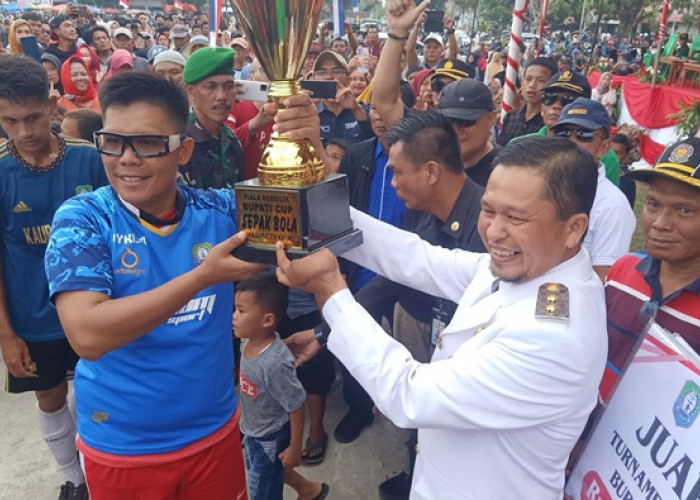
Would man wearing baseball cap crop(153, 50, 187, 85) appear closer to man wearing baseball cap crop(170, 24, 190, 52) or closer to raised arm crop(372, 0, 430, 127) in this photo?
raised arm crop(372, 0, 430, 127)

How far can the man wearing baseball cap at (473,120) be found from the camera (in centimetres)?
329

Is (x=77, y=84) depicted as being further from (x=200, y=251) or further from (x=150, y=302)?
(x=150, y=302)

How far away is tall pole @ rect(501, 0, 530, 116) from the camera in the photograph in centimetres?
577

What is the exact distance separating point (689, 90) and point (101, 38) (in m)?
10.1

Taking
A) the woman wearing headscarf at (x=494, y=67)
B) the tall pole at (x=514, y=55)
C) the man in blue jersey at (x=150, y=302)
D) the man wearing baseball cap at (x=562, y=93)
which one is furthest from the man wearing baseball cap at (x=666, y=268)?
the woman wearing headscarf at (x=494, y=67)

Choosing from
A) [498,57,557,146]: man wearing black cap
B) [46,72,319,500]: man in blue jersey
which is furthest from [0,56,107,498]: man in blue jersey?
[498,57,557,146]: man wearing black cap

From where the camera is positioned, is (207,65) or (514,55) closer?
(207,65)

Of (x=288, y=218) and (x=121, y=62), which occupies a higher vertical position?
(x=288, y=218)

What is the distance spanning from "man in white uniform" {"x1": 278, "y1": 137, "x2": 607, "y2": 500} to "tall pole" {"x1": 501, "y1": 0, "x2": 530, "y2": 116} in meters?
4.57

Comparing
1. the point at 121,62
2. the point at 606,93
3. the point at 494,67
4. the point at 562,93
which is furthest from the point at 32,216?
the point at 606,93

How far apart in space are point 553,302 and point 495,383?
0.83 ft

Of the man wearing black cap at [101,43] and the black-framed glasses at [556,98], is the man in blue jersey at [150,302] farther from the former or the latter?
the man wearing black cap at [101,43]

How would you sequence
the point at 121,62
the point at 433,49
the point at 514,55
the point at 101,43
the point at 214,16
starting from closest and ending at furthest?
1. the point at 214,16
2. the point at 514,55
3. the point at 121,62
4. the point at 433,49
5. the point at 101,43

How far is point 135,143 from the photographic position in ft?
5.23
